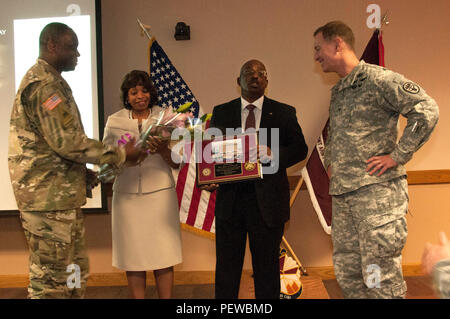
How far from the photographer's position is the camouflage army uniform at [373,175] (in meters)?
1.75

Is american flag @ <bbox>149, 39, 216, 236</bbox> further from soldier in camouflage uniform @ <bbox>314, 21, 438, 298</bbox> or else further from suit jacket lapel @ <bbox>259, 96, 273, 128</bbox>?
soldier in camouflage uniform @ <bbox>314, 21, 438, 298</bbox>

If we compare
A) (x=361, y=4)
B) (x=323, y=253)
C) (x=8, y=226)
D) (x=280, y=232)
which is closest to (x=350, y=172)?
(x=280, y=232)

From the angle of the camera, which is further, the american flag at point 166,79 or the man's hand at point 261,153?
the american flag at point 166,79

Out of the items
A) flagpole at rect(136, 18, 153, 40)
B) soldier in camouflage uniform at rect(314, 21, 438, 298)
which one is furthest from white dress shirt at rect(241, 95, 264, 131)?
flagpole at rect(136, 18, 153, 40)

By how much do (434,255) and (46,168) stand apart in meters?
1.55

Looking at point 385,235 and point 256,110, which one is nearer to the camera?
point 385,235

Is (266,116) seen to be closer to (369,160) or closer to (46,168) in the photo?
(369,160)

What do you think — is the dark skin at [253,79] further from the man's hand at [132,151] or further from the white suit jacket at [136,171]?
the man's hand at [132,151]

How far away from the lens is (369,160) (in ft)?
5.97

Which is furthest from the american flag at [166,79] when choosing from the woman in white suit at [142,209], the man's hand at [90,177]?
the man's hand at [90,177]

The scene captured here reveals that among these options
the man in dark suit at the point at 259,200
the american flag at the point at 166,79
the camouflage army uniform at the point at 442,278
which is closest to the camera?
the camouflage army uniform at the point at 442,278

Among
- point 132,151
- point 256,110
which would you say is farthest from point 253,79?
point 132,151

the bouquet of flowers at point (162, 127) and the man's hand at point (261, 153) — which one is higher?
the bouquet of flowers at point (162, 127)

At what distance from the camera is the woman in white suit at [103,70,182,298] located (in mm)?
2326
